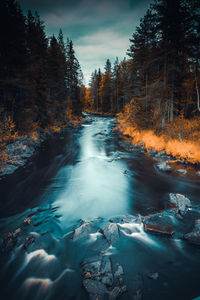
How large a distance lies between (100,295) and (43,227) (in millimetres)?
2765

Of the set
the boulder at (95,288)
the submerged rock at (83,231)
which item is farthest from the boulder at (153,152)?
the boulder at (95,288)

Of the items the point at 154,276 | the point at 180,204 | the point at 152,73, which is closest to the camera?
the point at 154,276

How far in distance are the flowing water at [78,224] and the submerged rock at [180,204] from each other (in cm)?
21

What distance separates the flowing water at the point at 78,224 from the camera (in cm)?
311

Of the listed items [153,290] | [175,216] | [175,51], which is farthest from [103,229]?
[175,51]

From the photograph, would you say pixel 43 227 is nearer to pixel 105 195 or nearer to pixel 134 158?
pixel 105 195

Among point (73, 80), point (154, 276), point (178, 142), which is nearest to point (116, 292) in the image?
point (154, 276)

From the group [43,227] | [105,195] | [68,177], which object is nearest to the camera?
[43,227]

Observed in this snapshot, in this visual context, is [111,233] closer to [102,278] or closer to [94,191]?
[102,278]

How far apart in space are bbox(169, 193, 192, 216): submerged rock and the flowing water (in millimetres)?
210

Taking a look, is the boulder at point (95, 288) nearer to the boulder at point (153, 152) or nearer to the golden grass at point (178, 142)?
the golden grass at point (178, 142)

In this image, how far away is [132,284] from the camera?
3057mm

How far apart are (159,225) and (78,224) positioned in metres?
2.78

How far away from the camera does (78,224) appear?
4.93m
